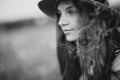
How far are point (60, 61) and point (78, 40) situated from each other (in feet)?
0.54

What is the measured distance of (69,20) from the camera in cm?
118

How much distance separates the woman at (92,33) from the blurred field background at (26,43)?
0.74m

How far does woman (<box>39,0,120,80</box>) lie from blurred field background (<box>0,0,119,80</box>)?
0.74 metres

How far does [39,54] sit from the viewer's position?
2.08 meters

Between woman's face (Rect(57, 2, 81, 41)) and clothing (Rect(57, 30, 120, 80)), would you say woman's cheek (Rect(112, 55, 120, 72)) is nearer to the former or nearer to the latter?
clothing (Rect(57, 30, 120, 80))

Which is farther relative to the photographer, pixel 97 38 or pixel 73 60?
pixel 73 60

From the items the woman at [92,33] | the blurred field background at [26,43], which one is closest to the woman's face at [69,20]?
the woman at [92,33]

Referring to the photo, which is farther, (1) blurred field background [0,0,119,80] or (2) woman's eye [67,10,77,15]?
(1) blurred field background [0,0,119,80]

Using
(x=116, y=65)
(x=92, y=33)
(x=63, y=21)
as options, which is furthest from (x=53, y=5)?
(x=116, y=65)

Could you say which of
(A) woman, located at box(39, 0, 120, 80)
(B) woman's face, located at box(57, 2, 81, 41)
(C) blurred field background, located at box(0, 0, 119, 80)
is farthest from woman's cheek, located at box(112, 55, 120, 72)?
(C) blurred field background, located at box(0, 0, 119, 80)

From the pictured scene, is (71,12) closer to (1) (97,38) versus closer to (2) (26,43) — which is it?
(1) (97,38)

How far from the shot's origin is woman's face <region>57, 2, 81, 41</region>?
1.17 m

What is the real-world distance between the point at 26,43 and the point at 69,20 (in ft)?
3.40

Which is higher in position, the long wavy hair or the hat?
the hat
